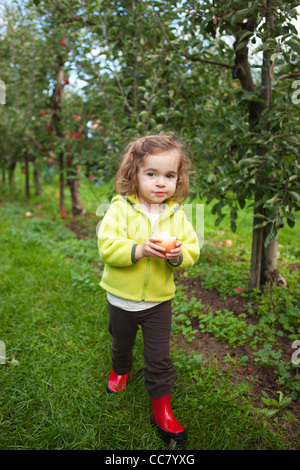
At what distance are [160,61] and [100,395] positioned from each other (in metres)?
2.51

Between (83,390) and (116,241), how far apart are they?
884mm

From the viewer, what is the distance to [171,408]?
173 centimetres

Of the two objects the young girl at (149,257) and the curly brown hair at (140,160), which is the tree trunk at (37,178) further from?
the young girl at (149,257)

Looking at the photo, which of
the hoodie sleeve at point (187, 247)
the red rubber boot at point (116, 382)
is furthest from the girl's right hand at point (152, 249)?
the red rubber boot at point (116, 382)

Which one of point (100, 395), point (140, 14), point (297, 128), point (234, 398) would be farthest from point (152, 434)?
point (140, 14)

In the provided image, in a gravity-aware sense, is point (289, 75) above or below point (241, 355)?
above

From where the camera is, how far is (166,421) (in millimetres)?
1575

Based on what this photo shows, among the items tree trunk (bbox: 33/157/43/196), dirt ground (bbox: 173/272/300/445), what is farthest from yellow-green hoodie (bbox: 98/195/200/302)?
tree trunk (bbox: 33/157/43/196)

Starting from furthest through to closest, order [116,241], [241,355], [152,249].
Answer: [241,355] → [116,241] → [152,249]

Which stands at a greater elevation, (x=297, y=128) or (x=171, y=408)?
(x=297, y=128)

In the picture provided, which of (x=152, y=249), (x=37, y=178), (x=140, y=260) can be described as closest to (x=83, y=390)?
(x=140, y=260)

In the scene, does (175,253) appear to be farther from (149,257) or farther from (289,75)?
(289,75)

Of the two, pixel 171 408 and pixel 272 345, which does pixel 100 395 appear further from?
pixel 272 345

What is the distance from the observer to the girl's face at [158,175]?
5.15ft
